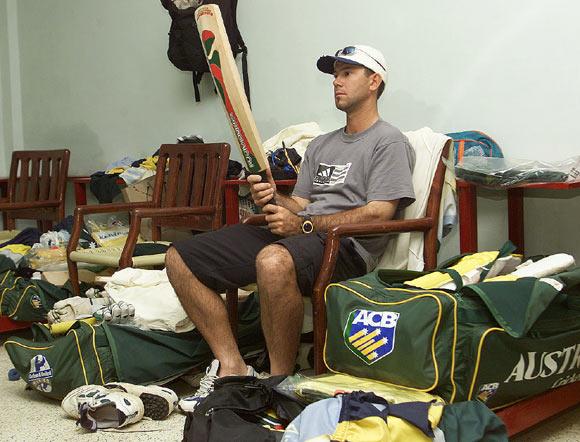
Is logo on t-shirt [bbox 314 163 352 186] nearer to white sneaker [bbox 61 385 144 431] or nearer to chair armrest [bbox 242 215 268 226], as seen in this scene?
chair armrest [bbox 242 215 268 226]

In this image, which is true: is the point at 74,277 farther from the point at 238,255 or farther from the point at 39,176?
the point at 39,176

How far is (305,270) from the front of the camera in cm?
249

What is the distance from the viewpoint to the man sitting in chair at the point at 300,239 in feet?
8.23

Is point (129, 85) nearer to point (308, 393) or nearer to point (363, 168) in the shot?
point (363, 168)

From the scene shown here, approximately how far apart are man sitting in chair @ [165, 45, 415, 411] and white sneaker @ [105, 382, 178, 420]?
2.3 inches

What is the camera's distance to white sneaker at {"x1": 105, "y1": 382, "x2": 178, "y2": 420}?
2.49m

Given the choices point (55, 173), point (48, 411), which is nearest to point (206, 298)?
point (48, 411)

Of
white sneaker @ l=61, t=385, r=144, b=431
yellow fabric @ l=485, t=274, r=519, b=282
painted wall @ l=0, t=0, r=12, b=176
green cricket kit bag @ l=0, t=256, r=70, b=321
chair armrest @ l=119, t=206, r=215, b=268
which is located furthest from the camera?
painted wall @ l=0, t=0, r=12, b=176

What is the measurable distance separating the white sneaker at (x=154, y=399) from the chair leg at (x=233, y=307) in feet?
1.46

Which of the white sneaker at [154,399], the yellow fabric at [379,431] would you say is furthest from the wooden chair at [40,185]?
the yellow fabric at [379,431]

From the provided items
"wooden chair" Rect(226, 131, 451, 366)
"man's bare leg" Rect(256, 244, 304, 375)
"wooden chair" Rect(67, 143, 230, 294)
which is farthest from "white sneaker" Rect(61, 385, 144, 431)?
"wooden chair" Rect(67, 143, 230, 294)

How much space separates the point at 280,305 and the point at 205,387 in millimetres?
393

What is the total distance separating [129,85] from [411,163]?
2621 millimetres

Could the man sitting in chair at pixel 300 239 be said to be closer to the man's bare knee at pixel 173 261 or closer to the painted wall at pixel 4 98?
the man's bare knee at pixel 173 261
